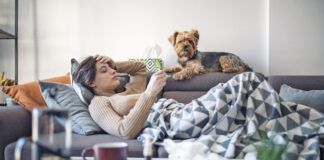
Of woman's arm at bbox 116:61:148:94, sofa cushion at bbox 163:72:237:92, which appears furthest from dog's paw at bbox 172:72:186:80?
woman's arm at bbox 116:61:148:94

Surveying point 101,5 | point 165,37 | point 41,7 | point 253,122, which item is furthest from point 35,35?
point 253,122

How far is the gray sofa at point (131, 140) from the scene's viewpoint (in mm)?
1349

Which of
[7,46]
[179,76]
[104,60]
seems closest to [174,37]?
[179,76]

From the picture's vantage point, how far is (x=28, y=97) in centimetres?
172

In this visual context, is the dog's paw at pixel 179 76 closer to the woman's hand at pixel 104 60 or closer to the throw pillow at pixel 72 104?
the woman's hand at pixel 104 60

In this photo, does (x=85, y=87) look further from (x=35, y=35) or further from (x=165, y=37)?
(x=35, y=35)

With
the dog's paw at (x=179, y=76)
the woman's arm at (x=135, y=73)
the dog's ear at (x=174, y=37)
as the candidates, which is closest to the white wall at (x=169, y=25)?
the dog's ear at (x=174, y=37)

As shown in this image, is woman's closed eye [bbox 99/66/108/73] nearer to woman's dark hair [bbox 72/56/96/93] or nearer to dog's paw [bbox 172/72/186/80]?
woman's dark hair [bbox 72/56/96/93]

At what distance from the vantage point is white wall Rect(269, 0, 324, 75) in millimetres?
2443

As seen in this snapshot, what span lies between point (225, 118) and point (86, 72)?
0.78 m

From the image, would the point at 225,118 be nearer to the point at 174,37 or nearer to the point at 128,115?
the point at 128,115

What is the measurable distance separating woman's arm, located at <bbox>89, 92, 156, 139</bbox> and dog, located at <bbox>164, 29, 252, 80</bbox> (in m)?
0.80

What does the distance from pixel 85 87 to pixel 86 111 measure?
128mm

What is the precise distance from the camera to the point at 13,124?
1.50m
